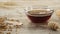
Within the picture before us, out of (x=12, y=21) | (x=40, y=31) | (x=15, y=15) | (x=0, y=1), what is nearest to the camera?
(x=40, y=31)

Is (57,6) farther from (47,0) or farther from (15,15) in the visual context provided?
(15,15)

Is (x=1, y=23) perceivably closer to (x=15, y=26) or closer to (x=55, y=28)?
(x=15, y=26)

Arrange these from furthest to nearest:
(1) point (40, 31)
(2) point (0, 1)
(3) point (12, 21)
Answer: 1. (2) point (0, 1)
2. (3) point (12, 21)
3. (1) point (40, 31)

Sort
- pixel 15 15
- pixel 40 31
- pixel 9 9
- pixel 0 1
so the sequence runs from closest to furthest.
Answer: pixel 40 31
pixel 15 15
pixel 9 9
pixel 0 1

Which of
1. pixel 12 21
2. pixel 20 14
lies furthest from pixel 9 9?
pixel 12 21

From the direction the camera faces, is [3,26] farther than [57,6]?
No

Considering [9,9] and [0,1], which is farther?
[0,1]

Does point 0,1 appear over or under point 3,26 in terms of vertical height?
over

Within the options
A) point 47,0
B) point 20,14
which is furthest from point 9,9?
point 47,0

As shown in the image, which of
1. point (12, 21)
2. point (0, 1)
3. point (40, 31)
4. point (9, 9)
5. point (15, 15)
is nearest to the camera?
point (40, 31)

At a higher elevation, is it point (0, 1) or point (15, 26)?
point (0, 1)
